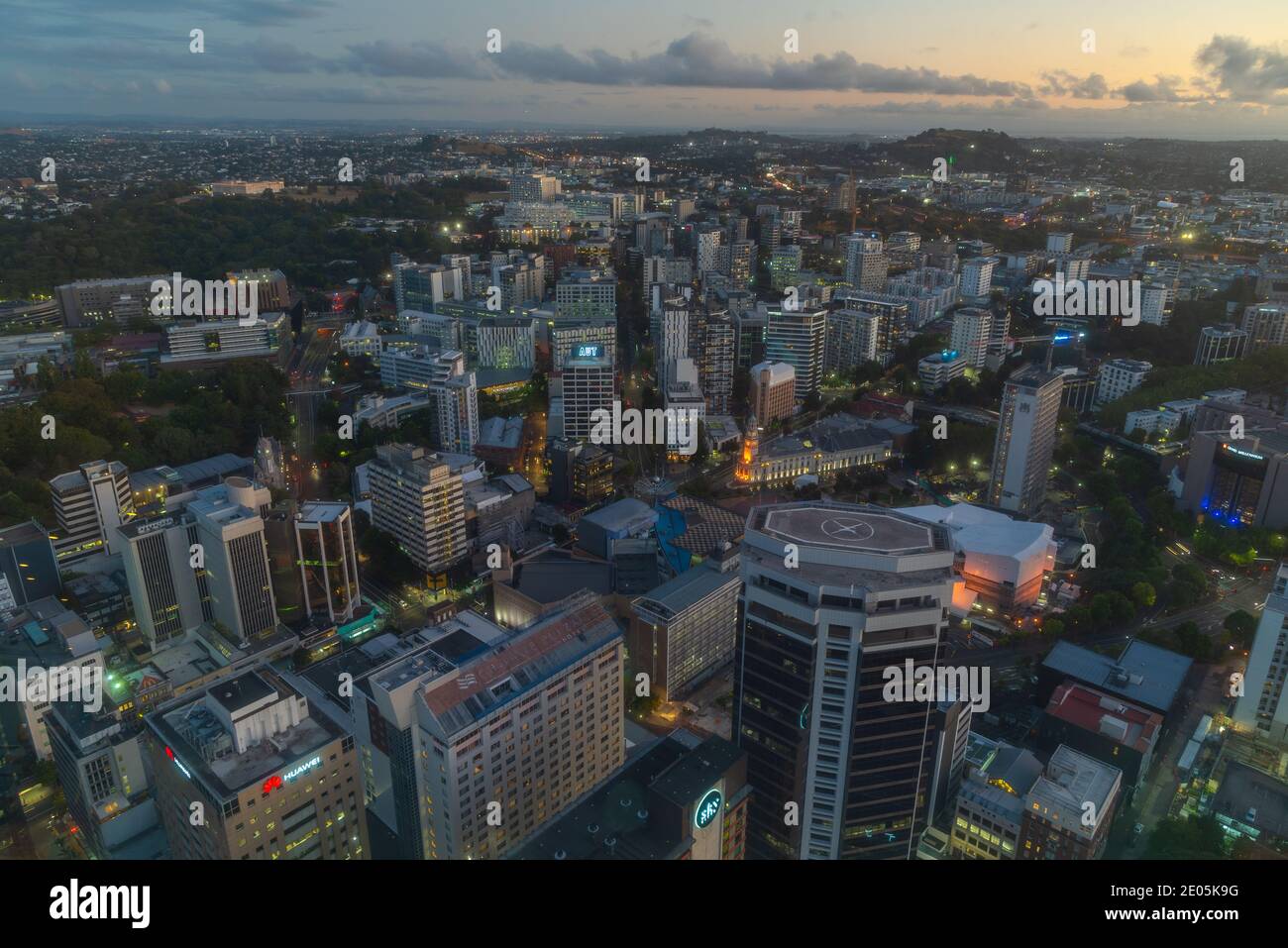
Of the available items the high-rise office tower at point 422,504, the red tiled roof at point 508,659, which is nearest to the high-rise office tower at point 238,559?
the high-rise office tower at point 422,504

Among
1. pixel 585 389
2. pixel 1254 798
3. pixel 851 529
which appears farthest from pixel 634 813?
pixel 585 389

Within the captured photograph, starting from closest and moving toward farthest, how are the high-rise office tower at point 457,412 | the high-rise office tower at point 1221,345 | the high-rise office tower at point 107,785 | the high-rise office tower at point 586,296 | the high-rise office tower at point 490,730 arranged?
the high-rise office tower at point 490,730 < the high-rise office tower at point 107,785 < the high-rise office tower at point 457,412 < the high-rise office tower at point 1221,345 < the high-rise office tower at point 586,296

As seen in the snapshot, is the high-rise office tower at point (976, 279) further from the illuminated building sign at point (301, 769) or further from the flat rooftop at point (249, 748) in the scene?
the illuminated building sign at point (301, 769)

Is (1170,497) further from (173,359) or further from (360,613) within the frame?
(173,359)

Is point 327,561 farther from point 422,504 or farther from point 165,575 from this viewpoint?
point 165,575

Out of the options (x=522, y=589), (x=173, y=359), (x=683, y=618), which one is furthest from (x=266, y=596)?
(x=173, y=359)

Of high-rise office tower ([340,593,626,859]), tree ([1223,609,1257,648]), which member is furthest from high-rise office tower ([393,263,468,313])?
tree ([1223,609,1257,648])
